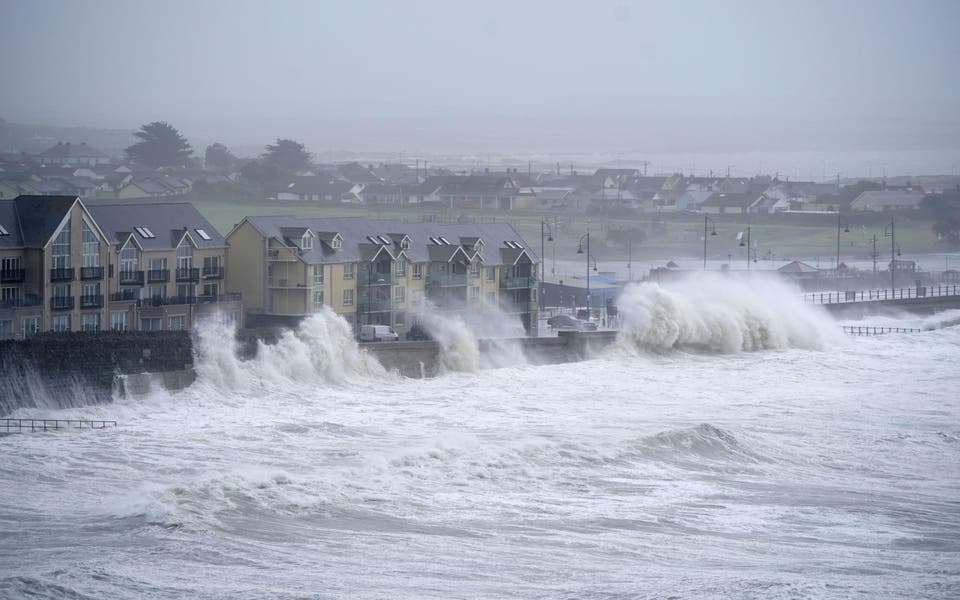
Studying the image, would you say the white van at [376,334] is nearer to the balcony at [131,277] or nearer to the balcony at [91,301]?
the balcony at [131,277]

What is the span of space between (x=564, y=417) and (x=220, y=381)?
20.5ft

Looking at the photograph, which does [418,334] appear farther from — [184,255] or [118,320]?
[118,320]

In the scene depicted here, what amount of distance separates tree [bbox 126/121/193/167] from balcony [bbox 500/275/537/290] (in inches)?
1319

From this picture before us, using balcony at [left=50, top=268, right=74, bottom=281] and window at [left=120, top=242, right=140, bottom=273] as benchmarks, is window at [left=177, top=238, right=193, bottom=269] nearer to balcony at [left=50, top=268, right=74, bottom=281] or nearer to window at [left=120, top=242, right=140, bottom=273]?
window at [left=120, top=242, right=140, bottom=273]

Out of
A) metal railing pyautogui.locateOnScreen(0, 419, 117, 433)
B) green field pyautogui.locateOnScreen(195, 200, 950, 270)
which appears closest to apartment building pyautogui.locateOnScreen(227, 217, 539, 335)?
metal railing pyautogui.locateOnScreen(0, 419, 117, 433)

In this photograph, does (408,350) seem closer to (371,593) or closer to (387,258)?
(387,258)

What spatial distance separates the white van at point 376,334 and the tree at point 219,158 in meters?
37.4

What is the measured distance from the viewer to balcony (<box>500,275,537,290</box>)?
35.6 meters

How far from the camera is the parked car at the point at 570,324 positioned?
34.0 m

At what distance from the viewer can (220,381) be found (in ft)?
82.6

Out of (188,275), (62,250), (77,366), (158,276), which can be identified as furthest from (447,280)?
(77,366)

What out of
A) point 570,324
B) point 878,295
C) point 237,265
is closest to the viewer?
point 237,265

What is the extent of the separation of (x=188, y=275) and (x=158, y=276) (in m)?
0.86

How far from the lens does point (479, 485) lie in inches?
719
